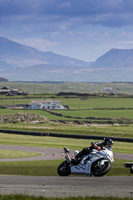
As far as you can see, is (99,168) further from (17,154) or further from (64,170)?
(17,154)

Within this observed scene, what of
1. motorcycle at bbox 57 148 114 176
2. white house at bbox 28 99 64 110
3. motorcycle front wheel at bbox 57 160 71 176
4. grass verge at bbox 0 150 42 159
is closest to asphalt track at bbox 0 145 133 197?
motorcycle at bbox 57 148 114 176

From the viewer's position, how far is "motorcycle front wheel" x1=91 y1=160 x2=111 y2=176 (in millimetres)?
21855

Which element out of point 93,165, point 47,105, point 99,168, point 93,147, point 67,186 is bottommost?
point 47,105

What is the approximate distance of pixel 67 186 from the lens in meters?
19.5

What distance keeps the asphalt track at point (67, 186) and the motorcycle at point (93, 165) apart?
64cm

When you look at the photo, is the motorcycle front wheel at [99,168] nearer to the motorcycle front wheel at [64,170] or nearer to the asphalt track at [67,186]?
the asphalt track at [67,186]

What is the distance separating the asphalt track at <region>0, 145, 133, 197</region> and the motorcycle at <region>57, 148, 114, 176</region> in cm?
64

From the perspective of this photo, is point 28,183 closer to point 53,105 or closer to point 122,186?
point 122,186

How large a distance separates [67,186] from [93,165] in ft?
9.82

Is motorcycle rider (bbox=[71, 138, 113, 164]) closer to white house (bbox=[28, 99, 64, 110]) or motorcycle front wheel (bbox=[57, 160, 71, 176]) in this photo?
motorcycle front wheel (bbox=[57, 160, 71, 176])

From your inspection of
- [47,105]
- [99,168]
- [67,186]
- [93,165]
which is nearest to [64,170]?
[93,165]

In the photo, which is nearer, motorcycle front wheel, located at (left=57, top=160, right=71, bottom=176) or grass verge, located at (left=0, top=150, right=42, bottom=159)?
motorcycle front wheel, located at (left=57, top=160, right=71, bottom=176)

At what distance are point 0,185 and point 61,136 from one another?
156ft

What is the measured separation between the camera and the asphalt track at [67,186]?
18.4m
